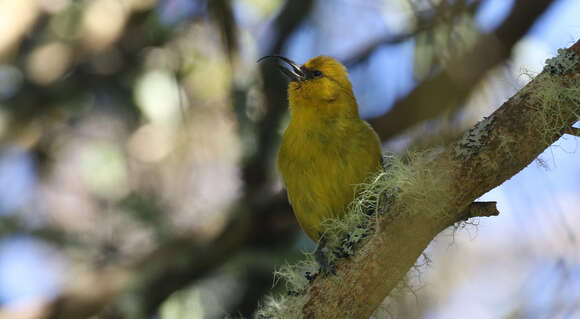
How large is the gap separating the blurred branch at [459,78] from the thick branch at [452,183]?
856mm

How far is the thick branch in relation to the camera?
226 cm

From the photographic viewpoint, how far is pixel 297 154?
3.64 metres

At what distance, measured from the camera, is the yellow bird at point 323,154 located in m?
3.51

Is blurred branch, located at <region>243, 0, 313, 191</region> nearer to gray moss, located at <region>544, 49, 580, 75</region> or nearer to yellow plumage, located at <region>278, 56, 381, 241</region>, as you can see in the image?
yellow plumage, located at <region>278, 56, 381, 241</region>

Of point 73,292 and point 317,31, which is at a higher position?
point 317,31

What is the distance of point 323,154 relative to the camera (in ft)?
11.7

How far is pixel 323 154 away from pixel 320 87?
2.01ft

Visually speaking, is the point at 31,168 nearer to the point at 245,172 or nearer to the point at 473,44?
the point at 245,172

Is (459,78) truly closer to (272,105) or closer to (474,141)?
(474,141)

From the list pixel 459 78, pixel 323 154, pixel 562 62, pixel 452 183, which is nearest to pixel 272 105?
pixel 323 154

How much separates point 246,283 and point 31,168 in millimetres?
2445

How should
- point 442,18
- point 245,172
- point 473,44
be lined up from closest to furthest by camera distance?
point 442,18 < point 473,44 < point 245,172

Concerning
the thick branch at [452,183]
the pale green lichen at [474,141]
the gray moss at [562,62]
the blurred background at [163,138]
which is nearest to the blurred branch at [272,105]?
the blurred background at [163,138]

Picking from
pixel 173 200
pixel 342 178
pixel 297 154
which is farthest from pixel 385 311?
pixel 173 200
